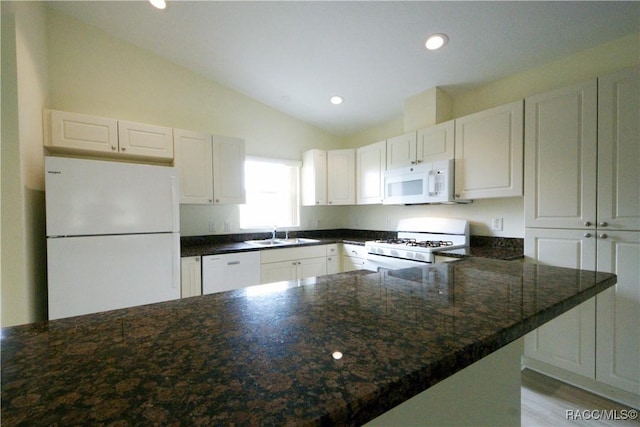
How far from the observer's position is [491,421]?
861 mm

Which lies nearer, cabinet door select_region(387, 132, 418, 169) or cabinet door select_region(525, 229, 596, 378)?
cabinet door select_region(525, 229, 596, 378)

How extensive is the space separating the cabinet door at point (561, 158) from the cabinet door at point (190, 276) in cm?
280

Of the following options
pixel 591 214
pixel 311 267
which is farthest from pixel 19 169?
pixel 591 214

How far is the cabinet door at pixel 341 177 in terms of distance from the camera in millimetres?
3674

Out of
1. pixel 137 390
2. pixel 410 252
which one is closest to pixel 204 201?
pixel 410 252

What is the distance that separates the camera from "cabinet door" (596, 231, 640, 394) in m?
1.74

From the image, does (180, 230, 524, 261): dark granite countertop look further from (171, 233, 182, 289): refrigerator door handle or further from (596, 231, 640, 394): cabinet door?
(596, 231, 640, 394): cabinet door

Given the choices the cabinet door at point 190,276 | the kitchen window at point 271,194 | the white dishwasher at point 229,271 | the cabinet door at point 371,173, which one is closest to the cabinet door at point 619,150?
the cabinet door at point 371,173

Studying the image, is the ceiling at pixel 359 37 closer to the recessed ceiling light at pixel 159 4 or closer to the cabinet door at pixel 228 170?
the recessed ceiling light at pixel 159 4

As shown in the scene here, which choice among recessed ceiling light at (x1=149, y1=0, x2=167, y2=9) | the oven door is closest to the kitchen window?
the oven door

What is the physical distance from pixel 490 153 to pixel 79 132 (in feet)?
11.3

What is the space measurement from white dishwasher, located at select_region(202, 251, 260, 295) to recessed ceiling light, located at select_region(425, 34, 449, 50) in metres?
2.41

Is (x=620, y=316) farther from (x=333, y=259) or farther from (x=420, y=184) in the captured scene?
(x=333, y=259)

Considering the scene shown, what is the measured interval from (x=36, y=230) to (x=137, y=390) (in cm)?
245
